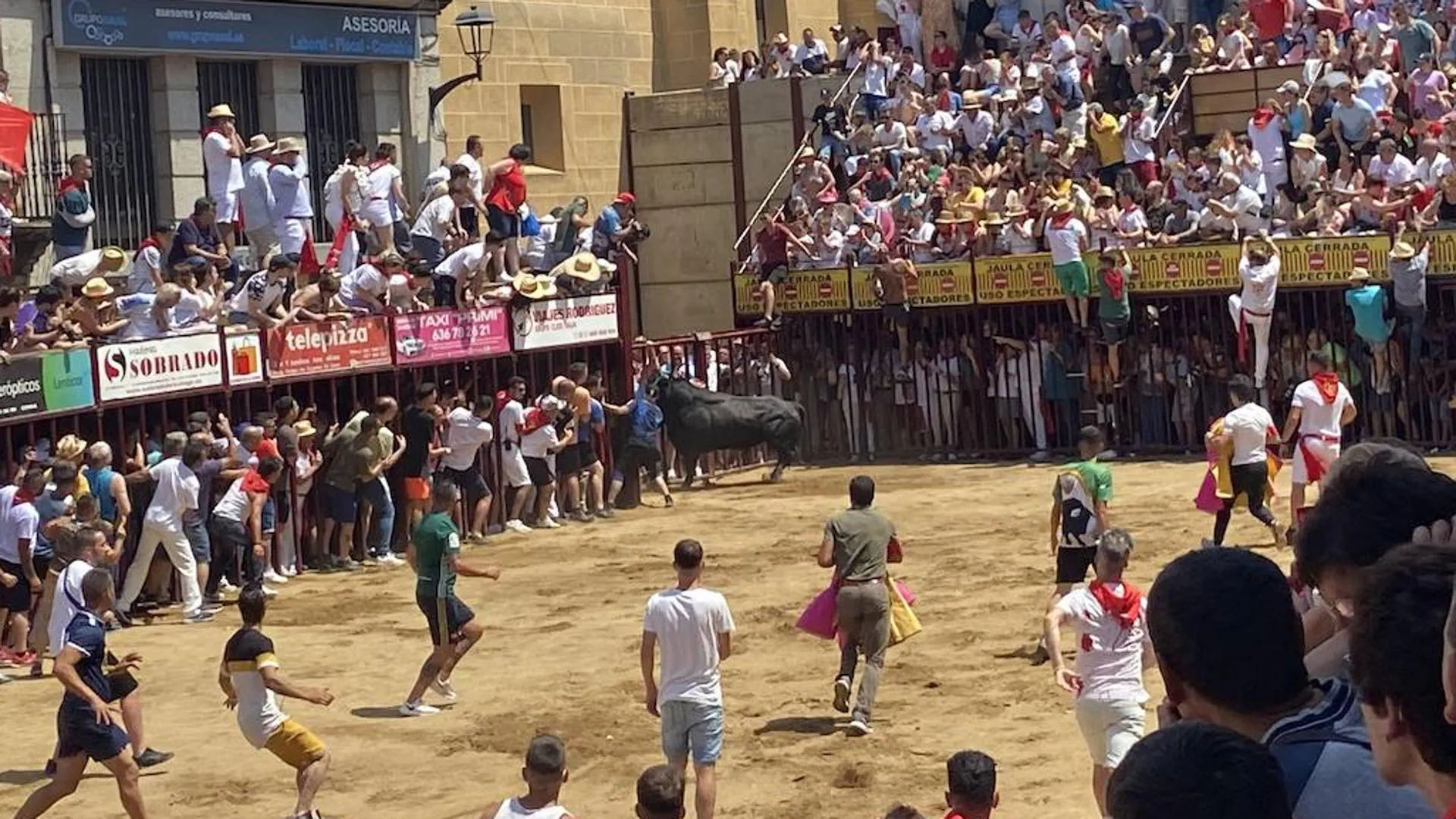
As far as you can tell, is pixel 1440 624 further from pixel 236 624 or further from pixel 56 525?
pixel 236 624

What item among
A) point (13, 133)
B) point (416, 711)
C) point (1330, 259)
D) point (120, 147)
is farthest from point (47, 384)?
point (1330, 259)

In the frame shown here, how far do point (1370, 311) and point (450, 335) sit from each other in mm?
10480

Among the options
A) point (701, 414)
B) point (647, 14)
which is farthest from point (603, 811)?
point (647, 14)

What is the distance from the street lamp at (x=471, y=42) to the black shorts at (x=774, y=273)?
510 cm

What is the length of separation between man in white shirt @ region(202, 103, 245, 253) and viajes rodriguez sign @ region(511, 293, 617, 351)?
3.37 metres

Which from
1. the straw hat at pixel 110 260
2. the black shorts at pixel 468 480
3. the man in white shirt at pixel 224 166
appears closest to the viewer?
the straw hat at pixel 110 260

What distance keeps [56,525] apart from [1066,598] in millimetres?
8725

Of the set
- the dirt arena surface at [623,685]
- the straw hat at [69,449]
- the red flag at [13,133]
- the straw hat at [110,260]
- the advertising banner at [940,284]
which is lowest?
the dirt arena surface at [623,685]

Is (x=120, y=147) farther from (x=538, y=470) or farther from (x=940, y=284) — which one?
(x=940, y=284)

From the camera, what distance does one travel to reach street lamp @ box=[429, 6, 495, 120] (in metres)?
32.2

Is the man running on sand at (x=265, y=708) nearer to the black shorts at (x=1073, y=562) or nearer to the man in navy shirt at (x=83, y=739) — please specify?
the man in navy shirt at (x=83, y=739)

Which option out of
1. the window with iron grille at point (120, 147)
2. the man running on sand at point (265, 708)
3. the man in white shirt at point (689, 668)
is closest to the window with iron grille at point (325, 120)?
the window with iron grille at point (120, 147)

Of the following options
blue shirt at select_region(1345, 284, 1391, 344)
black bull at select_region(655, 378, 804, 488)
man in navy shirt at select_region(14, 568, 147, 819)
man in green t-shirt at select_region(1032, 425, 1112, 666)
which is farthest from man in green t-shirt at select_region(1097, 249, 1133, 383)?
man in navy shirt at select_region(14, 568, 147, 819)

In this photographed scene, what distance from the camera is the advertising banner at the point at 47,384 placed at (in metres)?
19.8
